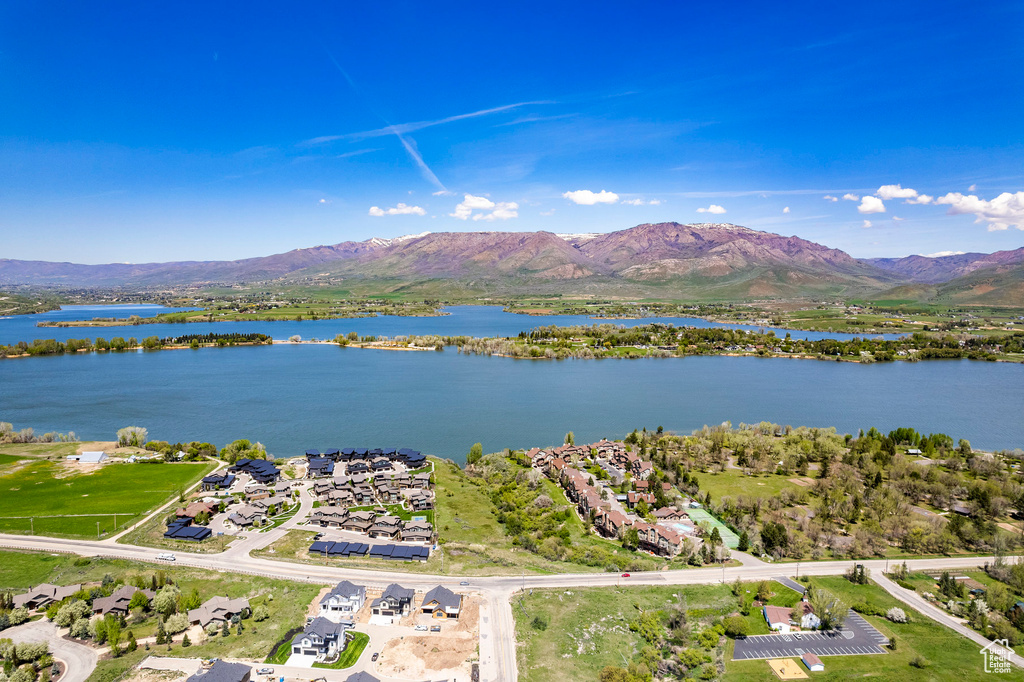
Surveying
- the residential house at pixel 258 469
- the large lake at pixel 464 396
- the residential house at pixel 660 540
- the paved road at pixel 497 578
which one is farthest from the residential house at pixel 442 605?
the large lake at pixel 464 396

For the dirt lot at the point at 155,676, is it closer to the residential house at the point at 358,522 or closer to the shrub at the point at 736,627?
the residential house at the point at 358,522

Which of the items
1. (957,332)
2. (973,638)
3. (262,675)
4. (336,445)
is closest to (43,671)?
(262,675)

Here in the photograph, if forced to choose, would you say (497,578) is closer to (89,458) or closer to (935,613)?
(935,613)

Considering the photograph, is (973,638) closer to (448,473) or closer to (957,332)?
(448,473)

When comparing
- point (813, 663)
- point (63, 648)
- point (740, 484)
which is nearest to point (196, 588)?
point (63, 648)

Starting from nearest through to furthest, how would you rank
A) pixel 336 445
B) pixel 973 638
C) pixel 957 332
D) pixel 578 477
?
pixel 973 638 → pixel 578 477 → pixel 336 445 → pixel 957 332

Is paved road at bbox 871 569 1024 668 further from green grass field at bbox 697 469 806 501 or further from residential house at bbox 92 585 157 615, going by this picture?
residential house at bbox 92 585 157 615
